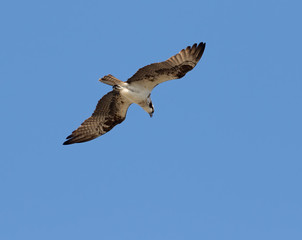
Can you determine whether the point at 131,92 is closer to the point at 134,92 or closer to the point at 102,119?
the point at 134,92

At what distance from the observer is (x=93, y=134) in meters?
14.6

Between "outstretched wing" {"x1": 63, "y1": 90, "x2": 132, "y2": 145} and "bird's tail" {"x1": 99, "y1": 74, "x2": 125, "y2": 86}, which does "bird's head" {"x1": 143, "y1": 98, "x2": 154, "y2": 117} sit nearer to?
"outstretched wing" {"x1": 63, "y1": 90, "x2": 132, "y2": 145}

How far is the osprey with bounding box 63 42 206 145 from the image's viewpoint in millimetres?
13258

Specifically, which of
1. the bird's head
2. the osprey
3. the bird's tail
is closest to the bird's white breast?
the osprey

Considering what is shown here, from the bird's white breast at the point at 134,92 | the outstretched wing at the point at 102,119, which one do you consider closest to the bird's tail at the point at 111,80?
the bird's white breast at the point at 134,92

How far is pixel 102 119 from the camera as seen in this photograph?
577 inches

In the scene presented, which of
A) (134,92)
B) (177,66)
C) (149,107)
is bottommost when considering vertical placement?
(149,107)

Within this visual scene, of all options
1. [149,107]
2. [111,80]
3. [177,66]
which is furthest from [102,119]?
[177,66]

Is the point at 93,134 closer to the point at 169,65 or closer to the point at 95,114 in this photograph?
the point at 95,114

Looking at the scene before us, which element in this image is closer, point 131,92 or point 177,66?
point 177,66

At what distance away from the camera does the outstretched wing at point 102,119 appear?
14328mm

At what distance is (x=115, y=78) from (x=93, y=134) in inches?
72.8

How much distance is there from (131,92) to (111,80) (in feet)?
2.00

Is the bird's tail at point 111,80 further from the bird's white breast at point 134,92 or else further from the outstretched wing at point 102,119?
the outstretched wing at point 102,119
